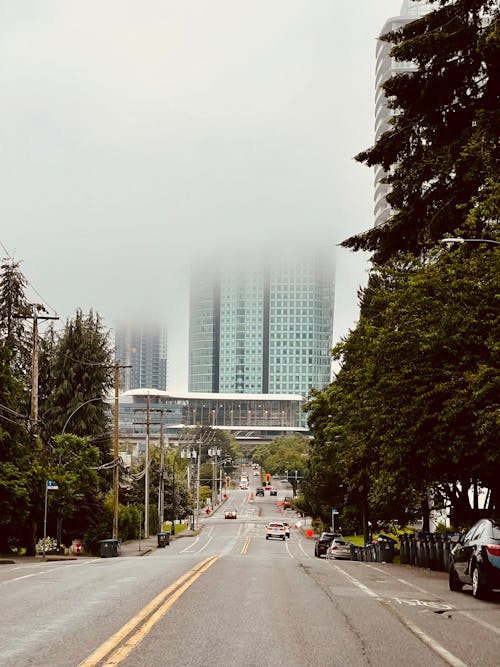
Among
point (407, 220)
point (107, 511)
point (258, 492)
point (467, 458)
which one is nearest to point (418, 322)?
point (467, 458)

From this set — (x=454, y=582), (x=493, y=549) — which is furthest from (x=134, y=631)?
(x=454, y=582)

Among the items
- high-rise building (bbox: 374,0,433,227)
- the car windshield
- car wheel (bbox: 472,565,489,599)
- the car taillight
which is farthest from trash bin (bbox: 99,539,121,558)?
high-rise building (bbox: 374,0,433,227)

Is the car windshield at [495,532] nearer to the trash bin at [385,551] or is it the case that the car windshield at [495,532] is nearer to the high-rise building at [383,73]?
the trash bin at [385,551]

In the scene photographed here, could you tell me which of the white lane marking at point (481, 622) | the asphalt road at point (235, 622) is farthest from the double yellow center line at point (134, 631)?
the white lane marking at point (481, 622)

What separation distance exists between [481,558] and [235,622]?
6845mm

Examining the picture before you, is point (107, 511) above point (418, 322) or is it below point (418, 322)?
below

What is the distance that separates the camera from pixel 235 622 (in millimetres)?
11844

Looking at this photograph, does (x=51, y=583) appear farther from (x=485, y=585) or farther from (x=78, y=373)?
(x=78, y=373)

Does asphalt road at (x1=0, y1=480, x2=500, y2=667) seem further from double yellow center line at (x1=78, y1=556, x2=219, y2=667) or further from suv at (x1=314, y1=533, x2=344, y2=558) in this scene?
suv at (x1=314, y1=533, x2=344, y2=558)

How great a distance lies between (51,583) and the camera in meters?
18.2

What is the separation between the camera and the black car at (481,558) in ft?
55.3

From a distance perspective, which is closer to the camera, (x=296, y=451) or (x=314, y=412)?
(x=314, y=412)

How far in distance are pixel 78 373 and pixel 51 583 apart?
57.5 meters

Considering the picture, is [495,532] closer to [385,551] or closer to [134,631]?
[134,631]
